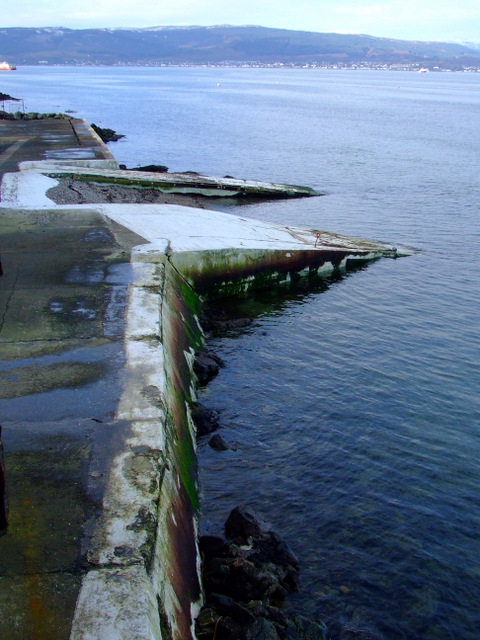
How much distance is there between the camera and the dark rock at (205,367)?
12.3 m

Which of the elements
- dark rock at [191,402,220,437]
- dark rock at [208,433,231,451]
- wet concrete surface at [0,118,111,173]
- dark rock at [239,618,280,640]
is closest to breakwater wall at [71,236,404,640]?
dark rock at [191,402,220,437]

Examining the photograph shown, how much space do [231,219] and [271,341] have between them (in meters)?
6.95

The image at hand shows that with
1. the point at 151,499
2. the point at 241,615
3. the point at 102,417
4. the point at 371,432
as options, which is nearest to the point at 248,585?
the point at 241,615

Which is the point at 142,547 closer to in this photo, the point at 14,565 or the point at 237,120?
the point at 14,565

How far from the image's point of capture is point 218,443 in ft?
33.6

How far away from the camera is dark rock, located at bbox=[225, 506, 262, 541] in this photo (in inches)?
311

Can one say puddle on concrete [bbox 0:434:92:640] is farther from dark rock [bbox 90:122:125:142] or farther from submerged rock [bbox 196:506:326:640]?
dark rock [bbox 90:122:125:142]

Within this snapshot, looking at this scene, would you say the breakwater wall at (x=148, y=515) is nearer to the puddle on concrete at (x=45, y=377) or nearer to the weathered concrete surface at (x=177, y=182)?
the puddle on concrete at (x=45, y=377)

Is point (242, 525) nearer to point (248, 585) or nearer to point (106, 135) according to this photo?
point (248, 585)

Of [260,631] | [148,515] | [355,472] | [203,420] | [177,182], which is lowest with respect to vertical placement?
[355,472]

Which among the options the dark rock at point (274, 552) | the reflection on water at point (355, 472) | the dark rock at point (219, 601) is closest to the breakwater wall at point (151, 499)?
the dark rock at point (219, 601)

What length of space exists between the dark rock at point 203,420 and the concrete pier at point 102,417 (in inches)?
12.9

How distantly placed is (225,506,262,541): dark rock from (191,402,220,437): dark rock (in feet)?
8.21

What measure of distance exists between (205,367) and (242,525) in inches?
186
